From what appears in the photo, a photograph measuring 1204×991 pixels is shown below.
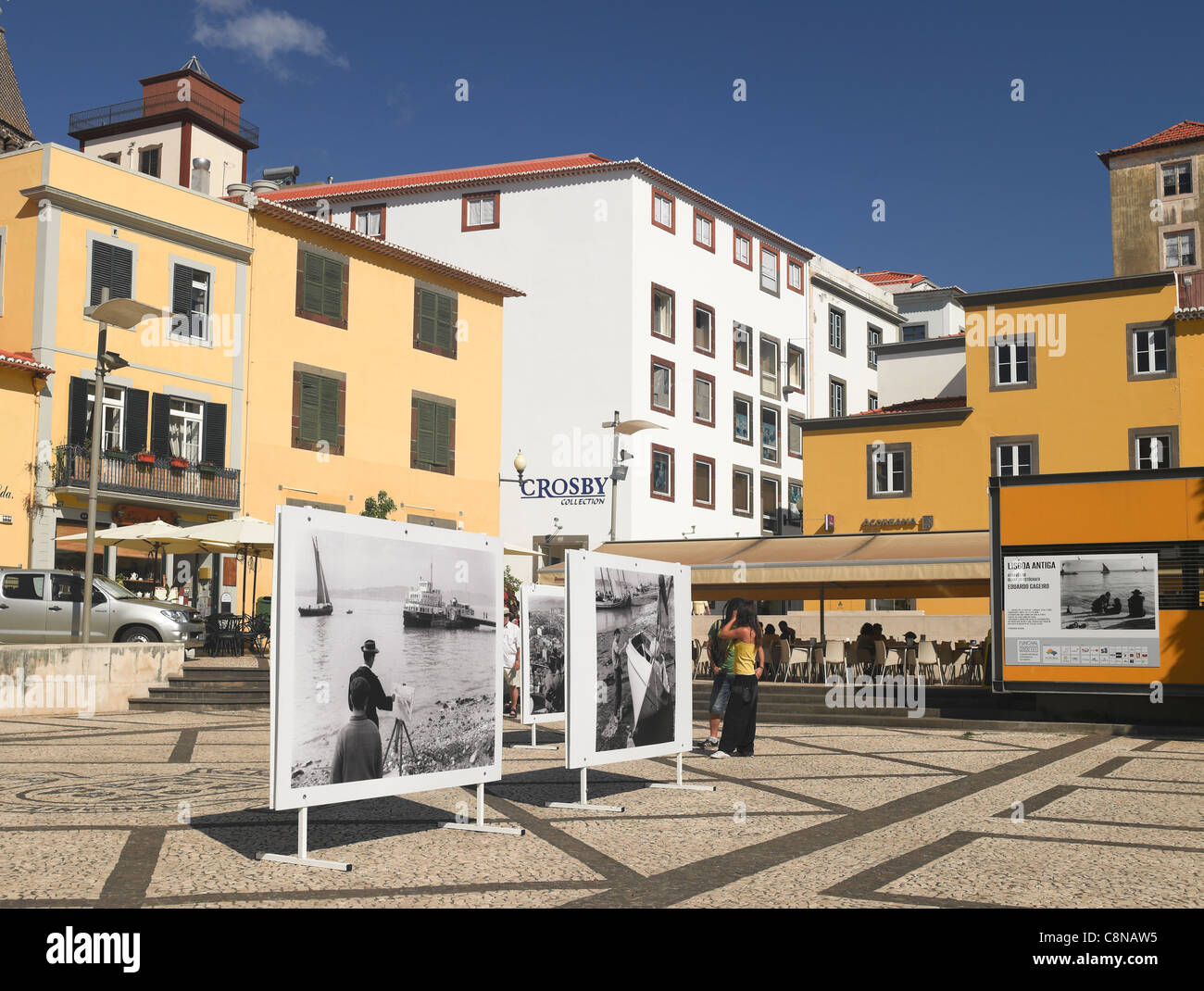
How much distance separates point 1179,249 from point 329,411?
1936 inches

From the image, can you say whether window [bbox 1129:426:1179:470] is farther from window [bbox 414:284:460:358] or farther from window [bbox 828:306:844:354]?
window [bbox 828:306:844:354]

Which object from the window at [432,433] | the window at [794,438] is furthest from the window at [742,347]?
the window at [432,433]

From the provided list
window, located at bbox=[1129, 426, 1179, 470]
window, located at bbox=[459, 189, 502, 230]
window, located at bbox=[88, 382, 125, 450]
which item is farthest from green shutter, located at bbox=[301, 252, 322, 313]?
window, located at bbox=[1129, 426, 1179, 470]

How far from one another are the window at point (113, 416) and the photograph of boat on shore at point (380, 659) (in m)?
22.9

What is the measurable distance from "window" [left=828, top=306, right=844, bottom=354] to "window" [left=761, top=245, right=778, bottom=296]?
5.19 metres

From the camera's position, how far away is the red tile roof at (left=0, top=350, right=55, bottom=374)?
2722 cm

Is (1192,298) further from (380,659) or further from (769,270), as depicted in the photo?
(380,659)

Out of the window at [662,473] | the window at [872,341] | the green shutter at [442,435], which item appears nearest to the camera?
the green shutter at [442,435]

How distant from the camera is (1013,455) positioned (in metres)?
37.1

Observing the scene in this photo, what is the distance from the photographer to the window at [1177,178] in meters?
65.2

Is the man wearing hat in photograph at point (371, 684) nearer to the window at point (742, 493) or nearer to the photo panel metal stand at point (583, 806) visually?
the photo panel metal stand at point (583, 806)

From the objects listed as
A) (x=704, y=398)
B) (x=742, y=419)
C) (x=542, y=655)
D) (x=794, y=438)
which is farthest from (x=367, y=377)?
(x=794, y=438)
